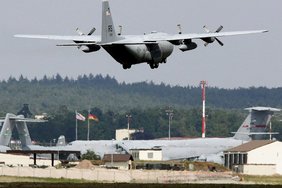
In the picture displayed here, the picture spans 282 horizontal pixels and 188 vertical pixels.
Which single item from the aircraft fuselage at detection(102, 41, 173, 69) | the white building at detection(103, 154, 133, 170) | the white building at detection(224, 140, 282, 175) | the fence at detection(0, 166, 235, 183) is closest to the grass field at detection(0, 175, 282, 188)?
the fence at detection(0, 166, 235, 183)

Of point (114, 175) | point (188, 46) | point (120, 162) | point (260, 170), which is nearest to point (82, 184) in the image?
point (114, 175)

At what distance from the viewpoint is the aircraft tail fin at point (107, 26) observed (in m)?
108

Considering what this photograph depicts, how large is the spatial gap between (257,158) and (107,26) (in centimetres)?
6630

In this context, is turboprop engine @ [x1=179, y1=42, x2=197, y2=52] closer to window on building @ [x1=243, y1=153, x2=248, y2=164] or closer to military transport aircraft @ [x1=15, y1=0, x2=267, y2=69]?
military transport aircraft @ [x1=15, y1=0, x2=267, y2=69]

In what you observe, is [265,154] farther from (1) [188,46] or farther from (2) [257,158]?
(1) [188,46]

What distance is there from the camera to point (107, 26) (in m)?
109

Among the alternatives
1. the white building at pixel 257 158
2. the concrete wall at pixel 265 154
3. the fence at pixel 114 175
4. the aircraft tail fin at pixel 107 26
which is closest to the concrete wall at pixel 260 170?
the white building at pixel 257 158

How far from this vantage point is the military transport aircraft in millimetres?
108188

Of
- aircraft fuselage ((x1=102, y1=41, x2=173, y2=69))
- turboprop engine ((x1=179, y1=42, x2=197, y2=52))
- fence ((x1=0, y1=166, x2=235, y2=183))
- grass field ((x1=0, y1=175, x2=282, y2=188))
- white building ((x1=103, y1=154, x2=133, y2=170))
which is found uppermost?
A: turboprop engine ((x1=179, y1=42, x2=197, y2=52))

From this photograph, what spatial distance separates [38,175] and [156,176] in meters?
13.7

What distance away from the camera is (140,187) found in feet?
343

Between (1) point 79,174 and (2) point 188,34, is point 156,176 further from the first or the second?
(2) point 188,34

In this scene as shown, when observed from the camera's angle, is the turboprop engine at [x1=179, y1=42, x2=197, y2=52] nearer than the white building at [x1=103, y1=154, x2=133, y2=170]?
Yes

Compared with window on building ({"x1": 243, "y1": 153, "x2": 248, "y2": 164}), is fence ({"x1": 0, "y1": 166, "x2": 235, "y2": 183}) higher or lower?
lower
